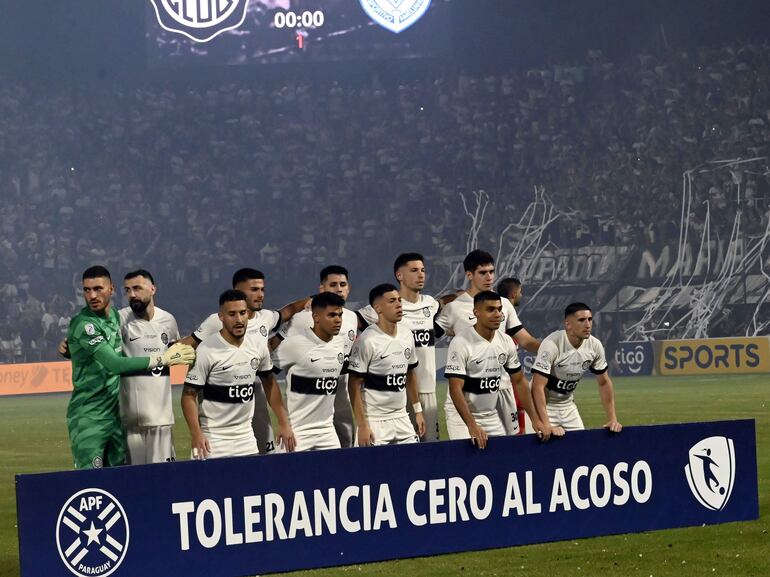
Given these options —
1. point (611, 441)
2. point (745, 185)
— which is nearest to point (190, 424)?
point (611, 441)

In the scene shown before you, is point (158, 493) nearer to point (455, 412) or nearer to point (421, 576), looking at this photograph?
point (421, 576)

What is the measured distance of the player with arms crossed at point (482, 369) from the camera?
30.4 feet

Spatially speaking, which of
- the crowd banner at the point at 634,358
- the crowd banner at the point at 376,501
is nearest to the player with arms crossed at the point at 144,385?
the crowd banner at the point at 376,501

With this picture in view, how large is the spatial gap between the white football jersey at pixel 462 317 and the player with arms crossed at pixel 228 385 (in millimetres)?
2063

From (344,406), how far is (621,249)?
2779cm

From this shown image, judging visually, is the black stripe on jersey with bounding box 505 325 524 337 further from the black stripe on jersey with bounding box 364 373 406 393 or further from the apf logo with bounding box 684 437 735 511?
the apf logo with bounding box 684 437 735 511

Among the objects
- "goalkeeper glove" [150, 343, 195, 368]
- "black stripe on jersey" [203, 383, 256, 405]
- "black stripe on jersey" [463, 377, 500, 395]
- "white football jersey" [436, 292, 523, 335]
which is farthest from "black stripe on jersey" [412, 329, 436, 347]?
"goalkeeper glove" [150, 343, 195, 368]

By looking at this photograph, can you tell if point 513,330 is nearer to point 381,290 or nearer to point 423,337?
point 423,337

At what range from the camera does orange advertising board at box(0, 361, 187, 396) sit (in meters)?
30.3

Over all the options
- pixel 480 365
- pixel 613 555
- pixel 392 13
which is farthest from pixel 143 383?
pixel 392 13

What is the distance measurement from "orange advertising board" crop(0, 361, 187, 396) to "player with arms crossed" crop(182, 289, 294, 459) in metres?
22.5

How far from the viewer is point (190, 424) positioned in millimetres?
8219

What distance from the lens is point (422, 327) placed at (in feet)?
33.3

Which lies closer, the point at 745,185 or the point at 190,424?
the point at 190,424
